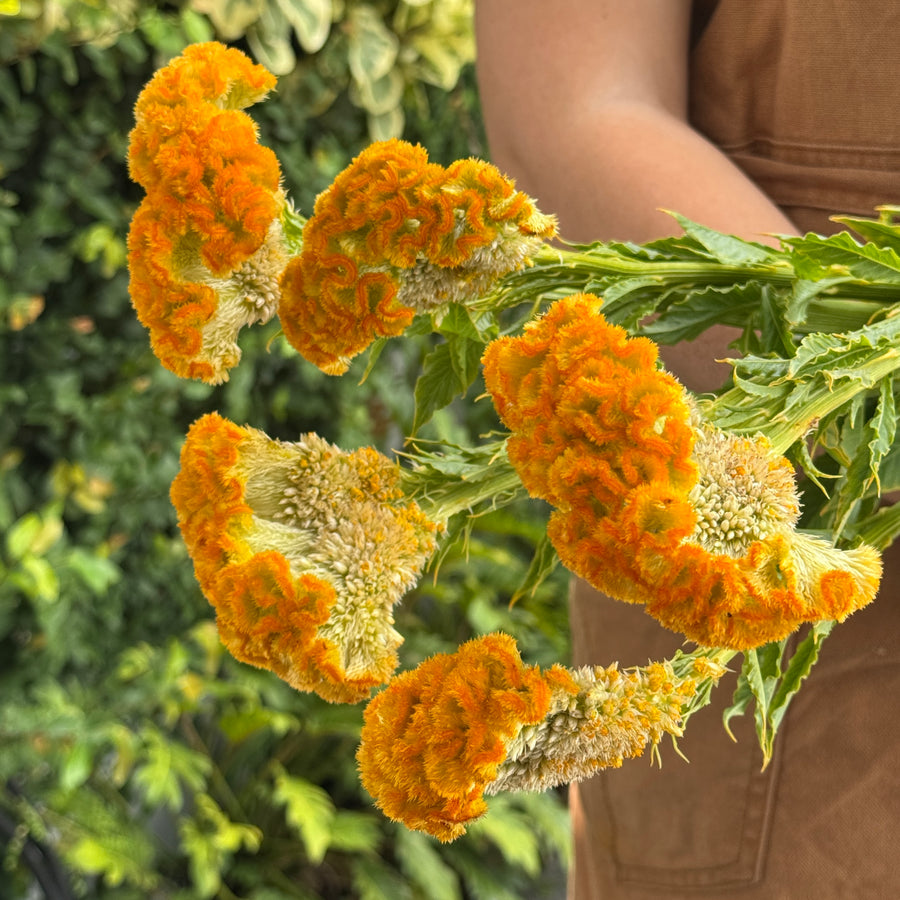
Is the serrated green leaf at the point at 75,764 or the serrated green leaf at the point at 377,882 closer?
the serrated green leaf at the point at 75,764

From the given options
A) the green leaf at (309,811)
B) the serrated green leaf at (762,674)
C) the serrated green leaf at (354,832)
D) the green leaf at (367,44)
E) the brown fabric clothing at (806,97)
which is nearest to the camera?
the serrated green leaf at (762,674)

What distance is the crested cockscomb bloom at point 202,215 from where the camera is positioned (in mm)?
427

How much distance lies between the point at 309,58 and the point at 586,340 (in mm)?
1848

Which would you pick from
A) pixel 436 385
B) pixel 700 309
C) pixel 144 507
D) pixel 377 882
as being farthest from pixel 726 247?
pixel 377 882

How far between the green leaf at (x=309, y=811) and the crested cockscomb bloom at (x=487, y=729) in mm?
1787

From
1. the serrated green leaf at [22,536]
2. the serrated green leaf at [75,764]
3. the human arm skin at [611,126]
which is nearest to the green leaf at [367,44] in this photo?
the serrated green leaf at [22,536]

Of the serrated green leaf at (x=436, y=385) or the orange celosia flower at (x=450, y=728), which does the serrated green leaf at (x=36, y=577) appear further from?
the orange celosia flower at (x=450, y=728)

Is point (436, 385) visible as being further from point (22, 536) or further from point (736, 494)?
point (22, 536)

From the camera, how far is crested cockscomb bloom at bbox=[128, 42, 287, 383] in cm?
43

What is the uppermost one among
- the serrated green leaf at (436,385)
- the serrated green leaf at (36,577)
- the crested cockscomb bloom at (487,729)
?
the serrated green leaf at (436,385)

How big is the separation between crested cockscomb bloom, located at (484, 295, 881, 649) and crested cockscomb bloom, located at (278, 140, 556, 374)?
6 cm

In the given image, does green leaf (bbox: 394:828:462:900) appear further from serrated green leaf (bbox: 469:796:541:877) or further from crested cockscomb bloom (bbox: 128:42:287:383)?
crested cockscomb bloom (bbox: 128:42:287:383)

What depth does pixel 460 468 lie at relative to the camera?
1.69ft

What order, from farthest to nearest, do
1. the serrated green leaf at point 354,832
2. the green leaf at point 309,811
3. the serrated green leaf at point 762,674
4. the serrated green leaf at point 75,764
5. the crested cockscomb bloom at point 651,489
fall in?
the serrated green leaf at point 354,832 < the green leaf at point 309,811 < the serrated green leaf at point 75,764 < the serrated green leaf at point 762,674 < the crested cockscomb bloom at point 651,489
